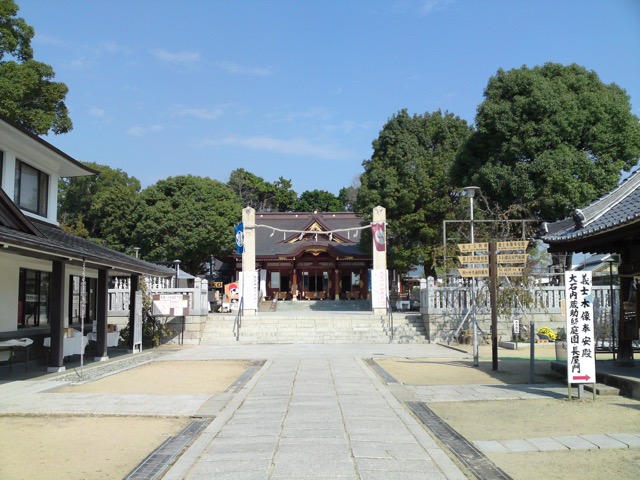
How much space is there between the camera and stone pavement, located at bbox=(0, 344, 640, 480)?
5.37m

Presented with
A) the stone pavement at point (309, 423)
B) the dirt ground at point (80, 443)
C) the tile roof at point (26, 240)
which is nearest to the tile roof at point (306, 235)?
the tile roof at point (26, 240)

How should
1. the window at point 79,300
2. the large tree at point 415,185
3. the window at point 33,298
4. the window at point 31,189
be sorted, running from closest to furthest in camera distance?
the window at point 33,298, the window at point 31,189, the window at point 79,300, the large tree at point 415,185

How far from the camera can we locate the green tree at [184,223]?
37656 mm

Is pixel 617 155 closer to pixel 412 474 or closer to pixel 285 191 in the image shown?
pixel 412 474

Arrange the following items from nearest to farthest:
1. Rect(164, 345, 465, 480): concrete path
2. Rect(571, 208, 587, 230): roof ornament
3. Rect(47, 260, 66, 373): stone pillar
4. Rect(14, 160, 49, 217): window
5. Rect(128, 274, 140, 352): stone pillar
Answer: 1. Rect(164, 345, 465, 480): concrete path
2. Rect(571, 208, 587, 230): roof ornament
3. Rect(47, 260, 66, 373): stone pillar
4. Rect(14, 160, 49, 217): window
5. Rect(128, 274, 140, 352): stone pillar

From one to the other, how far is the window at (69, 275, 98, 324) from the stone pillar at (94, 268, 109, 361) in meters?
2.52

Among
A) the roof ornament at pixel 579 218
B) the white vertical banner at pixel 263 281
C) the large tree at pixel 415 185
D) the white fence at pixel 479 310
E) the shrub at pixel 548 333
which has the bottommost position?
the shrub at pixel 548 333

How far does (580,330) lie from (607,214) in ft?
7.62

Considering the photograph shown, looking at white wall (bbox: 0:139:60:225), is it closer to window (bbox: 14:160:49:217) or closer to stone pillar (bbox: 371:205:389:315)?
window (bbox: 14:160:49:217)

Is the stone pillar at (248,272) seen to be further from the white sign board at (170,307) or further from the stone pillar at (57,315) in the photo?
the stone pillar at (57,315)

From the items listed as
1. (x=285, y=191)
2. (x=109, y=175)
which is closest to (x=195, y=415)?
(x=109, y=175)

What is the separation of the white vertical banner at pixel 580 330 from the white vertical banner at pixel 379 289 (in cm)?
1505

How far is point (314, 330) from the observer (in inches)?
860

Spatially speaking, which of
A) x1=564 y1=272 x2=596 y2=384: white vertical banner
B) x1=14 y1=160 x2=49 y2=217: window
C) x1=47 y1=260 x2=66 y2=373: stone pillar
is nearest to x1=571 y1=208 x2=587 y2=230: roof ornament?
x1=564 y1=272 x2=596 y2=384: white vertical banner
